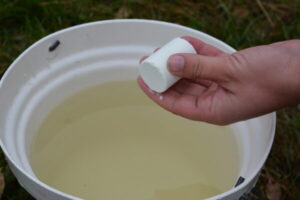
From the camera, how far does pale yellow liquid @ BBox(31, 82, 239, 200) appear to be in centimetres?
103

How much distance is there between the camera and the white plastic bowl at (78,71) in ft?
3.13

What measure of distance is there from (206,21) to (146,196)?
712 millimetres

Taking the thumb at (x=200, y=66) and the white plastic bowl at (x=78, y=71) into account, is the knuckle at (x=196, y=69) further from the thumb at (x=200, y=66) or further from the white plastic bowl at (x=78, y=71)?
the white plastic bowl at (x=78, y=71)

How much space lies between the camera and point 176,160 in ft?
3.65

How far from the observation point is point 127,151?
1.12m

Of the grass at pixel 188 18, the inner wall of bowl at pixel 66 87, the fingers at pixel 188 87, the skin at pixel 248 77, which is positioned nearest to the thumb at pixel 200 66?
the skin at pixel 248 77

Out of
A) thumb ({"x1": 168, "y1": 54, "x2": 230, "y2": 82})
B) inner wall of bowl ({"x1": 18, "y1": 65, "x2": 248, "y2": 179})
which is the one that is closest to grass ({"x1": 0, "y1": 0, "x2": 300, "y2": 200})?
inner wall of bowl ({"x1": 18, "y1": 65, "x2": 248, "y2": 179})

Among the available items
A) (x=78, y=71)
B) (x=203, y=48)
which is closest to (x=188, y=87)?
(x=203, y=48)

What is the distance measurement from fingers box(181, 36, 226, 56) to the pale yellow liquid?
0.24 m

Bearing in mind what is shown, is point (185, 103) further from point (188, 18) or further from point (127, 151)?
point (188, 18)

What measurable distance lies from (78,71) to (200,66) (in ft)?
1.45

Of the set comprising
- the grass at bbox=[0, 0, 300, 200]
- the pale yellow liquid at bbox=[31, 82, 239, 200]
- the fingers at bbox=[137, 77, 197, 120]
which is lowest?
the pale yellow liquid at bbox=[31, 82, 239, 200]

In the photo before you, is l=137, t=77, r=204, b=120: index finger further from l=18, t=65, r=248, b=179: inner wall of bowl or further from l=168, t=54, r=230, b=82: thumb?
l=18, t=65, r=248, b=179: inner wall of bowl

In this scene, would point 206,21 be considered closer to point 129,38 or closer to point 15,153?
point 129,38
